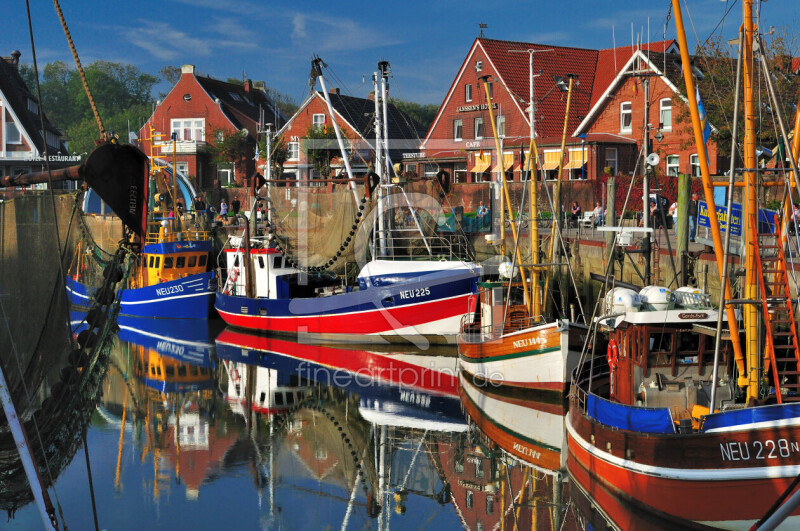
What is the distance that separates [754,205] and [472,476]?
240 inches

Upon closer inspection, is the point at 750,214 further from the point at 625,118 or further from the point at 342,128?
the point at 342,128

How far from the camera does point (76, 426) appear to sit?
9969 mm

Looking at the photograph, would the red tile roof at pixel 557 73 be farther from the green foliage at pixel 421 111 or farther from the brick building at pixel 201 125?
the green foliage at pixel 421 111

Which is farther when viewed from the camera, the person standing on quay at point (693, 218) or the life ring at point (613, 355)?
the person standing on quay at point (693, 218)

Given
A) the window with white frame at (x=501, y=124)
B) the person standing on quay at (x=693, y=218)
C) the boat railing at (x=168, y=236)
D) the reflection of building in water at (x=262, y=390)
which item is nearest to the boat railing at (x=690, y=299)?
the reflection of building in water at (x=262, y=390)

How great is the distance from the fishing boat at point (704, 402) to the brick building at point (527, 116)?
24485 millimetres

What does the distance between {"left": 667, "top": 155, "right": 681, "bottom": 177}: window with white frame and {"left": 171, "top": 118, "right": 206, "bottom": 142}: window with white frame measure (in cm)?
2992

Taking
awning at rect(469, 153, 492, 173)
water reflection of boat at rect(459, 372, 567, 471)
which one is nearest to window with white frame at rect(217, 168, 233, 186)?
awning at rect(469, 153, 492, 173)

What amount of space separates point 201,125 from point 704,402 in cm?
4708

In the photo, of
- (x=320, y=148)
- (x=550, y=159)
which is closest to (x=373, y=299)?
(x=550, y=159)

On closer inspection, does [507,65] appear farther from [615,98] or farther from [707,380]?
[707,380]

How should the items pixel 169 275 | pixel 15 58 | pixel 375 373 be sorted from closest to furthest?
1. pixel 15 58
2. pixel 375 373
3. pixel 169 275

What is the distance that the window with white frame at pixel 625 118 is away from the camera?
3819 cm

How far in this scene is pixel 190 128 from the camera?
55438mm
